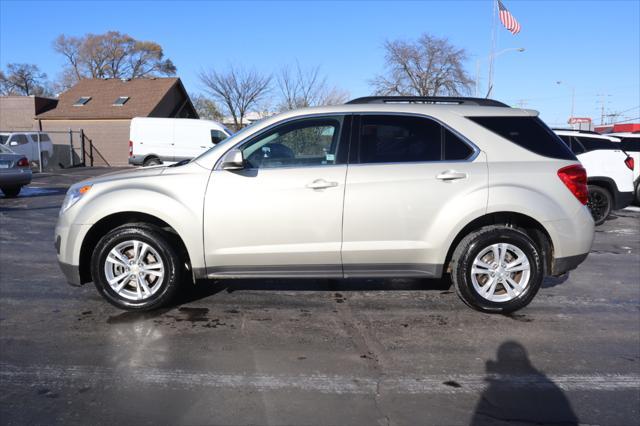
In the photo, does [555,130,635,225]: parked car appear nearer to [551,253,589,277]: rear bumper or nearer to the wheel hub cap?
[551,253,589,277]: rear bumper

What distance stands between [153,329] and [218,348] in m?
0.72

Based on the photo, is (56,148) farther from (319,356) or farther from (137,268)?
(319,356)

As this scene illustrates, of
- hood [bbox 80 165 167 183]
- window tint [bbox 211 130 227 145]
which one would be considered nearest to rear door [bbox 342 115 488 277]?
hood [bbox 80 165 167 183]

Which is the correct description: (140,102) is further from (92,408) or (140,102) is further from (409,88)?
(92,408)

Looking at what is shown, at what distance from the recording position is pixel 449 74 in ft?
129

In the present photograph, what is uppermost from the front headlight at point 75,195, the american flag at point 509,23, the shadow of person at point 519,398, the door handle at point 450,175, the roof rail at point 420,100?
the american flag at point 509,23

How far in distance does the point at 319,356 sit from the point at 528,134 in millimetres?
2769

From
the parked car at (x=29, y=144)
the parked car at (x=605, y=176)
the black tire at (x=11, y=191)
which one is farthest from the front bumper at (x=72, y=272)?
the parked car at (x=29, y=144)

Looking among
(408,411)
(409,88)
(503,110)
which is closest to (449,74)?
(409,88)

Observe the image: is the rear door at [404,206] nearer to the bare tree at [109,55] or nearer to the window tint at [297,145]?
the window tint at [297,145]

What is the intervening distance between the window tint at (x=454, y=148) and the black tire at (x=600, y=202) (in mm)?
6891

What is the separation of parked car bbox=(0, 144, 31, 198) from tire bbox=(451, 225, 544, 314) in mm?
12897

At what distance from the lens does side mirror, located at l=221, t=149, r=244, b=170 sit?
4.47 meters

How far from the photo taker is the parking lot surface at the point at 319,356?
3146 mm
